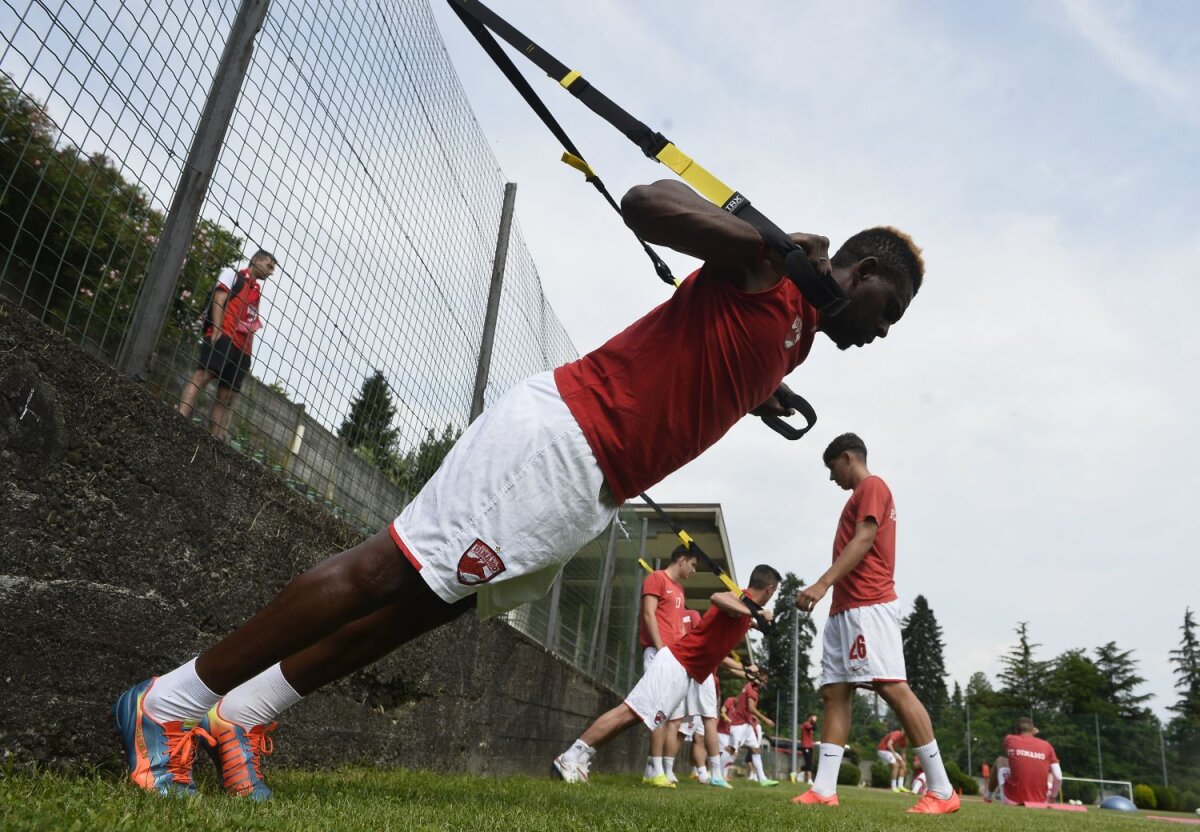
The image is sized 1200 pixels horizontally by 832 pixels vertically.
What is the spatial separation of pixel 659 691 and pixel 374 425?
3.53 m

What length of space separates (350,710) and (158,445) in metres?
1.78

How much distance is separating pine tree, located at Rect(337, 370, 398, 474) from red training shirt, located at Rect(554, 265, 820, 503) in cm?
179

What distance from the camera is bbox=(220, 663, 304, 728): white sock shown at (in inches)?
98.8

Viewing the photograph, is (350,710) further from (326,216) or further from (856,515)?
(856,515)

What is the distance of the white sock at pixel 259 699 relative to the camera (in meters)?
2.51

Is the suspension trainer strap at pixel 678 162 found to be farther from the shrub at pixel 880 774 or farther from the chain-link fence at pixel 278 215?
the shrub at pixel 880 774

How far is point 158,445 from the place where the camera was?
2.61 metres

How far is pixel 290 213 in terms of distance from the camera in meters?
3.24

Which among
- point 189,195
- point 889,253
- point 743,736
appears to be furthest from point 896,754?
point 189,195

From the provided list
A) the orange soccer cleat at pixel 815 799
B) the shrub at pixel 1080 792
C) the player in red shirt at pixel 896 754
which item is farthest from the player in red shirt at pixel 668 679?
the shrub at pixel 1080 792

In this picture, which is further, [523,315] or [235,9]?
[523,315]

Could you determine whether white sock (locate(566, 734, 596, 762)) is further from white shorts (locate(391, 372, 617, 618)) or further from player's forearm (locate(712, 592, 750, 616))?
white shorts (locate(391, 372, 617, 618))

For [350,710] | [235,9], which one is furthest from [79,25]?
[350,710]

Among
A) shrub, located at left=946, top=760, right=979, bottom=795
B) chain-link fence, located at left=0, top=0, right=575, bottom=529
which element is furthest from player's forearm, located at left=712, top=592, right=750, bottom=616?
shrub, located at left=946, top=760, right=979, bottom=795
